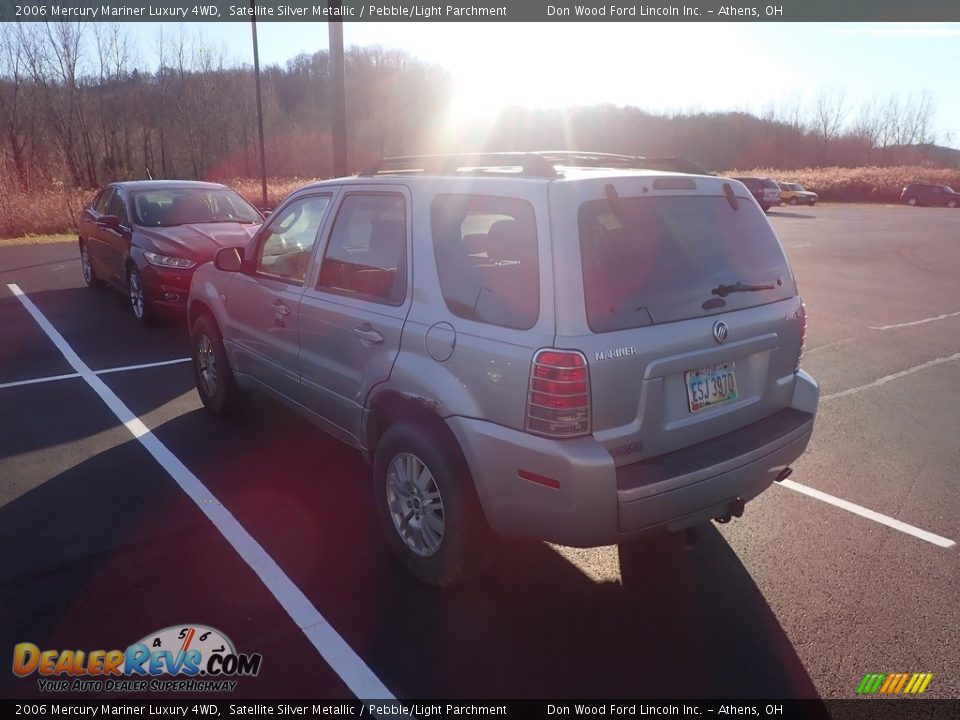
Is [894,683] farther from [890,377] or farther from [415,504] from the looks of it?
[890,377]

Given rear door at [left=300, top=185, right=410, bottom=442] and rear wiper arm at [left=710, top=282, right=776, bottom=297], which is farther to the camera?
rear door at [left=300, top=185, right=410, bottom=442]

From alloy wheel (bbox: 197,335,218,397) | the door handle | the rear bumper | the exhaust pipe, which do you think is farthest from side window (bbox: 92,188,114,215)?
the exhaust pipe

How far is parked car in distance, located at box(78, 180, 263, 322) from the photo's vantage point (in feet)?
28.3

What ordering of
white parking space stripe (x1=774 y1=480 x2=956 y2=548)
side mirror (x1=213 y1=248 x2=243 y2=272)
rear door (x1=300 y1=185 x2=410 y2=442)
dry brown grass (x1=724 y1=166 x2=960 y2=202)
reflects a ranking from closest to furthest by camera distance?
rear door (x1=300 y1=185 x2=410 y2=442), white parking space stripe (x1=774 y1=480 x2=956 y2=548), side mirror (x1=213 y1=248 x2=243 y2=272), dry brown grass (x1=724 y1=166 x2=960 y2=202)

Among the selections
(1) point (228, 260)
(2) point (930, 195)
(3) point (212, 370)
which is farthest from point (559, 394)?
(2) point (930, 195)

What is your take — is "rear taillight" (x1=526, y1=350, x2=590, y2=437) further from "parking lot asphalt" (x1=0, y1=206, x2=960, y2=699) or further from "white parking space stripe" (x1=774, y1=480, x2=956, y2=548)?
"white parking space stripe" (x1=774, y1=480, x2=956, y2=548)

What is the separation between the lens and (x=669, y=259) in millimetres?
3184

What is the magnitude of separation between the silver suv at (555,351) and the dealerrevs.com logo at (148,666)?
3.18ft

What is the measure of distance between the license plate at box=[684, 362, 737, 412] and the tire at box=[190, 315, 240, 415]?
3.82m

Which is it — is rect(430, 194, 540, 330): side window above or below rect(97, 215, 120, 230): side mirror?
above

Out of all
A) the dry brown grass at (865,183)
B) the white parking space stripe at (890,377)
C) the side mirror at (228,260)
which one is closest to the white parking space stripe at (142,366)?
the side mirror at (228,260)

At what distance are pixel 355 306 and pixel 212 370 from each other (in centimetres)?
260

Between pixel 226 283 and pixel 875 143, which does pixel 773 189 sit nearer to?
pixel 226 283

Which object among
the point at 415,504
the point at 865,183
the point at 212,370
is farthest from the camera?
the point at 865,183
